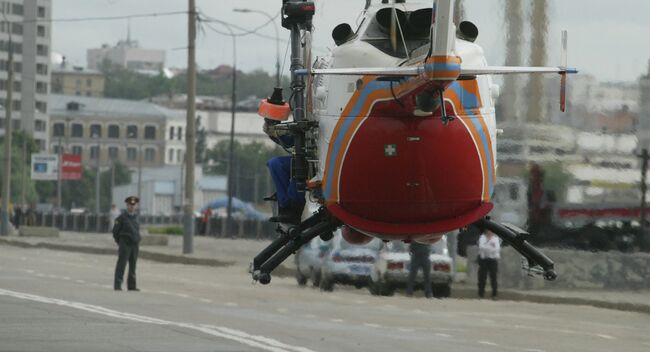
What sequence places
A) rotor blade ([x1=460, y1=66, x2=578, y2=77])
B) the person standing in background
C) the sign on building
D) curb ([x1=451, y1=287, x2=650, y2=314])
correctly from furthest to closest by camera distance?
the sign on building < the person standing in background < curb ([x1=451, y1=287, x2=650, y2=314]) < rotor blade ([x1=460, y1=66, x2=578, y2=77])

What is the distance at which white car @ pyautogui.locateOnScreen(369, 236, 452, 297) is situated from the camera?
37.9 m

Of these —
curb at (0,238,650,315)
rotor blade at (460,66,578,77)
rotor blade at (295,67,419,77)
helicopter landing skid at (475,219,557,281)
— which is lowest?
curb at (0,238,650,315)

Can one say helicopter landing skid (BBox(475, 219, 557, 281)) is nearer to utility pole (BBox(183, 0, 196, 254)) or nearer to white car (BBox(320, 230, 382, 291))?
white car (BBox(320, 230, 382, 291))

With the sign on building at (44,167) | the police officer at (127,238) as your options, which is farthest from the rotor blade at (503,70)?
the sign on building at (44,167)

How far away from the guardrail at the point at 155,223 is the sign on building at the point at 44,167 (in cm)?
277

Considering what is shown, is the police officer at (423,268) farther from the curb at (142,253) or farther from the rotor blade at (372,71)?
the rotor blade at (372,71)

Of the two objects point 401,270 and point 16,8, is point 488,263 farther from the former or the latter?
point 16,8

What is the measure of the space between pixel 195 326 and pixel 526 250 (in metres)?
12.4

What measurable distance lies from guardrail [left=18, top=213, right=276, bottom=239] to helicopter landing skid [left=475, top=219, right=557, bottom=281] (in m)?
59.8

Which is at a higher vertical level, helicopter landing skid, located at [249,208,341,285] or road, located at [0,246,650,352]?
helicopter landing skid, located at [249,208,341,285]

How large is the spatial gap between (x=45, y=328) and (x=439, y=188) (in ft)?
43.5

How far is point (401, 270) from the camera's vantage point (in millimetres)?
38375

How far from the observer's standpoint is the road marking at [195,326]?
2127 centimetres

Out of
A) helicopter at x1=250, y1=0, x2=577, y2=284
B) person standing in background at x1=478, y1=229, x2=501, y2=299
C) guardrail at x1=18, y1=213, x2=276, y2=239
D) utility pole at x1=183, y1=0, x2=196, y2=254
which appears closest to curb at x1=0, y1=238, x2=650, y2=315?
person standing in background at x1=478, y1=229, x2=501, y2=299
